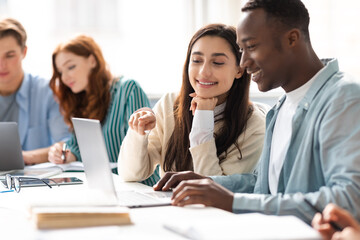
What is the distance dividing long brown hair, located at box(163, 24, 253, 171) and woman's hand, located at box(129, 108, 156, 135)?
0.53ft

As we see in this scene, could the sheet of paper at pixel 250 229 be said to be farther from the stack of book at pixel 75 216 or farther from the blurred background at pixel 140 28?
the blurred background at pixel 140 28

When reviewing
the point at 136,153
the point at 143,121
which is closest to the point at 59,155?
the point at 136,153

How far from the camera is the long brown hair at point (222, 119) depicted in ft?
6.84

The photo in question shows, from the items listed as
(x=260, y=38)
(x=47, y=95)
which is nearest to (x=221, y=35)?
(x=260, y=38)

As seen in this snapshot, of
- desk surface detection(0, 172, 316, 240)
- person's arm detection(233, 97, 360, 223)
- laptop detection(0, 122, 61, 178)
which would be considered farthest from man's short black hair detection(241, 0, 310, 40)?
laptop detection(0, 122, 61, 178)

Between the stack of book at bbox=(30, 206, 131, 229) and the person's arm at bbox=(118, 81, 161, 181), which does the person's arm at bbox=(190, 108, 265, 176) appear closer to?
the person's arm at bbox=(118, 81, 161, 181)

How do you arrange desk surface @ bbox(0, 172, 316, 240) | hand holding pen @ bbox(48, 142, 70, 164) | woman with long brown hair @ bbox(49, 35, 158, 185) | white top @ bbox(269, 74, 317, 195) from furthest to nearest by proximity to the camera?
woman with long brown hair @ bbox(49, 35, 158, 185), hand holding pen @ bbox(48, 142, 70, 164), white top @ bbox(269, 74, 317, 195), desk surface @ bbox(0, 172, 316, 240)

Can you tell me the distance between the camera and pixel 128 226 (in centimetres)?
117

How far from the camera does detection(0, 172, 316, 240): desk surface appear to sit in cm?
107

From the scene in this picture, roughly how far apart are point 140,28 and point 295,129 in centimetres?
264

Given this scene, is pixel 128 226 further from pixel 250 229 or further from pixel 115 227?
pixel 250 229

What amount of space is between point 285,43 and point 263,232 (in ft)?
2.29

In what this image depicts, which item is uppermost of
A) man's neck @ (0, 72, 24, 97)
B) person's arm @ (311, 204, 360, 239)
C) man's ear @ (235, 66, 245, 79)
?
man's ear @ (235, 66, 245, 79)

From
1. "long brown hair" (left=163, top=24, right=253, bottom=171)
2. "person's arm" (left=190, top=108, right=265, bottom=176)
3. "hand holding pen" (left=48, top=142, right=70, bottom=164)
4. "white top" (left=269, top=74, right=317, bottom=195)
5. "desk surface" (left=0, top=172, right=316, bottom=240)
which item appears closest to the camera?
"desk surface" (left=0, top=172, right=316, bottom=240)
